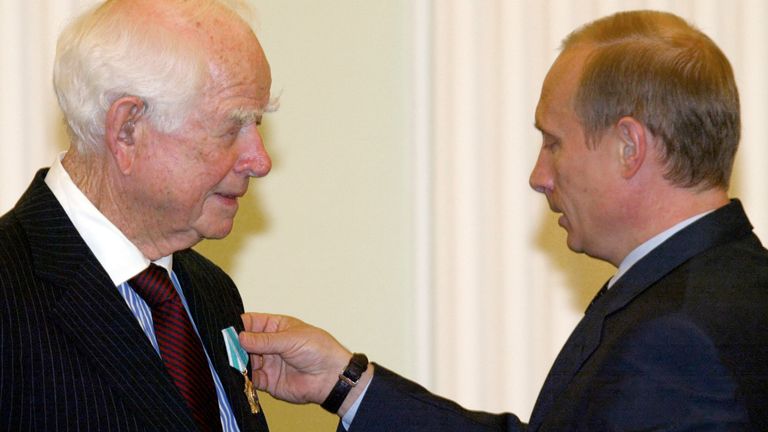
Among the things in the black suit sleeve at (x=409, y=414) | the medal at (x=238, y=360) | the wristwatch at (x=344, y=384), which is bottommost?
the black suit sleeve at (x=409, y=414)

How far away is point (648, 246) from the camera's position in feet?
8.45

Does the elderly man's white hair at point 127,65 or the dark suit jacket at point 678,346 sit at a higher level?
the elderly man's white hair at point 127,65

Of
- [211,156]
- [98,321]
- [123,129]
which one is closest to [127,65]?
[123,129]

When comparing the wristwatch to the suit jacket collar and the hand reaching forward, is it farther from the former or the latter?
the suit jacket collar

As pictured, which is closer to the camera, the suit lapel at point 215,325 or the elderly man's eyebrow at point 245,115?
the elderly man's eyebrow at point 245,115

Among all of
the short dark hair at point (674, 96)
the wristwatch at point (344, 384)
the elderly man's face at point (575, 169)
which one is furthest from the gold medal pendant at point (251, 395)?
the short dark hair at point (674, 96)

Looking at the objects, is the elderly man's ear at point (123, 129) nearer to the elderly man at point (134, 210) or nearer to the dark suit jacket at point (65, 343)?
the elderly man at point (134, 210)

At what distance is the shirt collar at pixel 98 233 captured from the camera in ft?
8.34

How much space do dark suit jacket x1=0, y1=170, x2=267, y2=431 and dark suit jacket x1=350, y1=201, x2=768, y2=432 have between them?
32.3 inches

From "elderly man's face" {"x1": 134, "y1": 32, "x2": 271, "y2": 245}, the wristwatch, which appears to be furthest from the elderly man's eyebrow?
the wristwatch

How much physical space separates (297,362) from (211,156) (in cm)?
69

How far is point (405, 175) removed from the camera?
4133mm

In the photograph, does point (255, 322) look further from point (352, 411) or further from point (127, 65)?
point (127, 65)

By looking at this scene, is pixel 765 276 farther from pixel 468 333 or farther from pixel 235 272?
pixel 235 272
